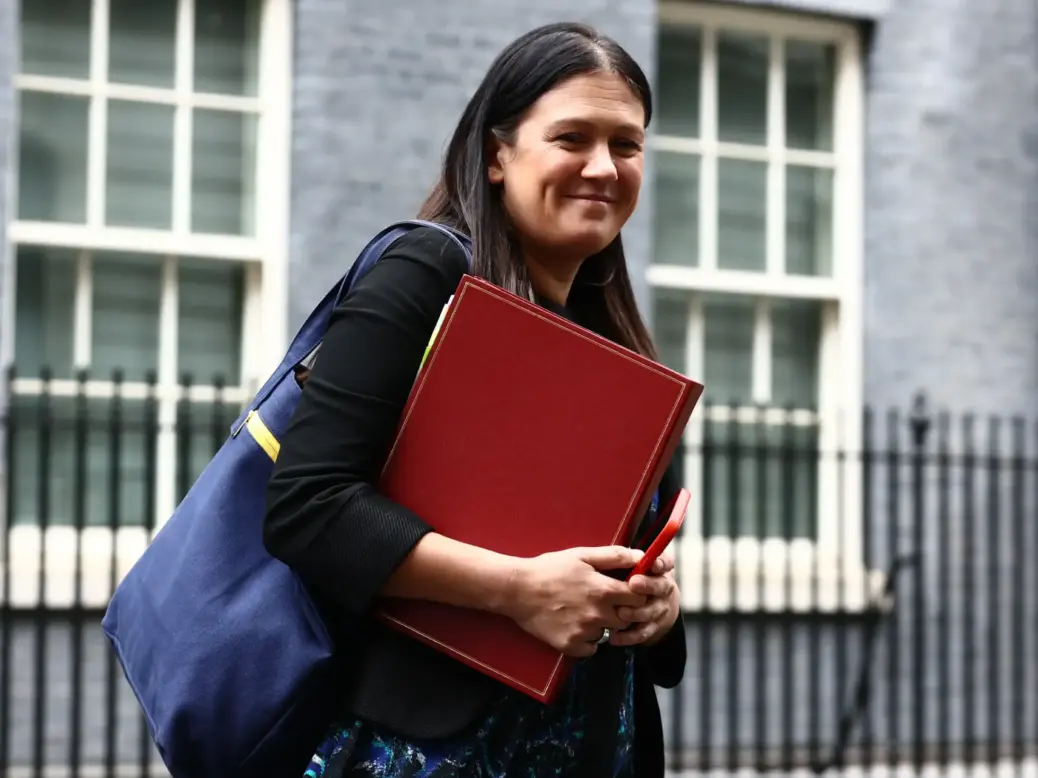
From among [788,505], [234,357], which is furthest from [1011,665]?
[234,357]

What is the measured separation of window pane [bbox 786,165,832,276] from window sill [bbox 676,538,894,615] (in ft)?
4.93

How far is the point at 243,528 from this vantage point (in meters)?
1.95

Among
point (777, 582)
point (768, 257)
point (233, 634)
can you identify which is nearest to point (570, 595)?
point (233, 634)

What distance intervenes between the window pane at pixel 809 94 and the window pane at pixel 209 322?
312 centimetres

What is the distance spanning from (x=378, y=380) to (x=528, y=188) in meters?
0.34

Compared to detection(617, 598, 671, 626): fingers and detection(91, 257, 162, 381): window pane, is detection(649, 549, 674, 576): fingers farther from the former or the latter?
detection(91, 257, 162, 381): window pane

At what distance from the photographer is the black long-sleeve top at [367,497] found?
73.5 inches

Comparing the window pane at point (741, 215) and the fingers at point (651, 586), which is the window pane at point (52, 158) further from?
the fingers at point (651, 586)

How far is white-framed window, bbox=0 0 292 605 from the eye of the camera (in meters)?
7.22

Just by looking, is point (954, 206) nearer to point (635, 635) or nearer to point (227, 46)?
point (227, 46)

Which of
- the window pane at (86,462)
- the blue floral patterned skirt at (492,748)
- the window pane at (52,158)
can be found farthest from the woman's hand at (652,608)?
the window pane at (52,158)

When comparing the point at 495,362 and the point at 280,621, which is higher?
the point at 495,362

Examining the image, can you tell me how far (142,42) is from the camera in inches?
295

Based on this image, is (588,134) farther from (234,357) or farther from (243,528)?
(234,357)
